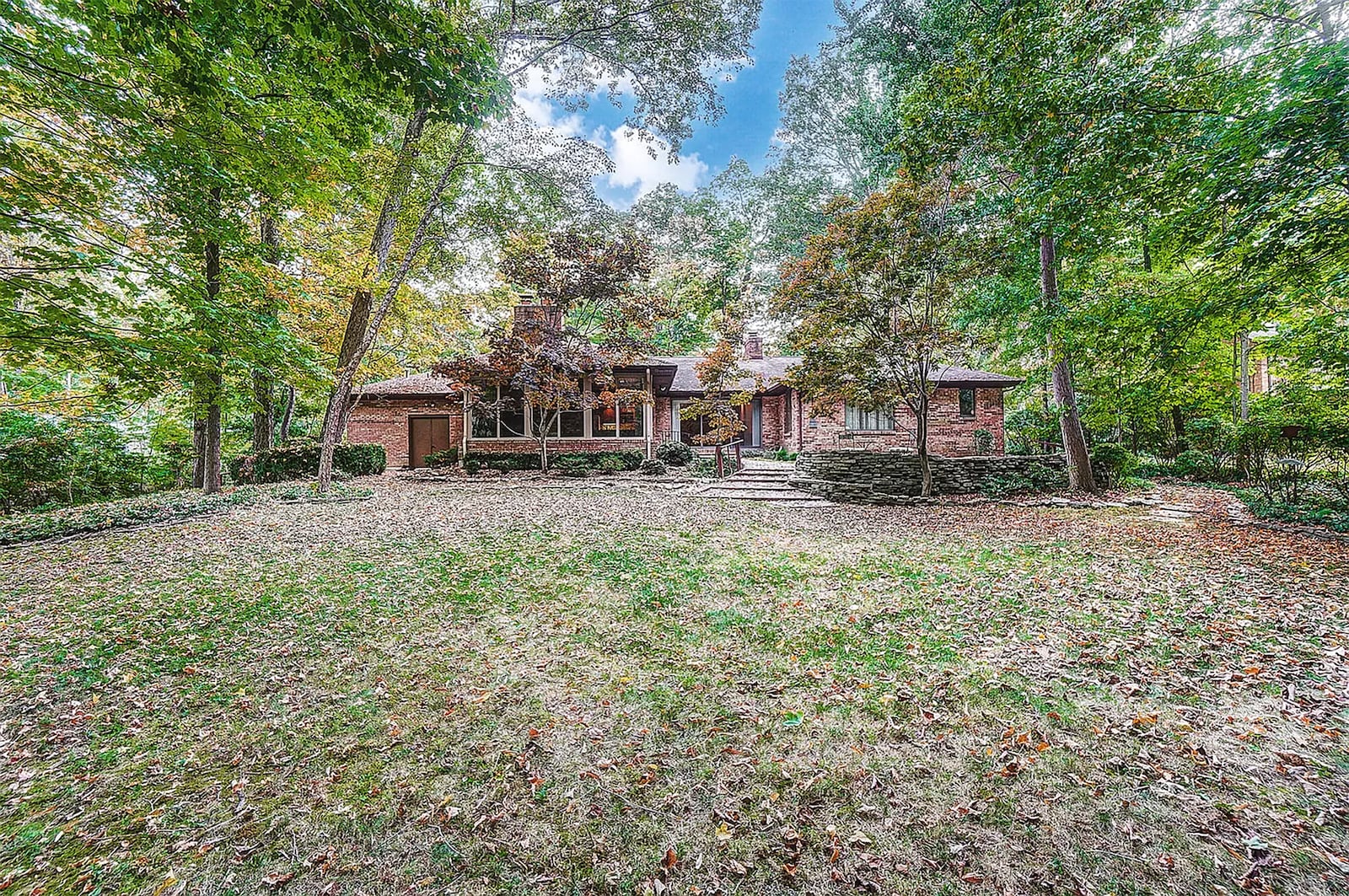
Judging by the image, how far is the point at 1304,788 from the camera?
2.20 m

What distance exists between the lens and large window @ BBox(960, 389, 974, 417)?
1619 cm

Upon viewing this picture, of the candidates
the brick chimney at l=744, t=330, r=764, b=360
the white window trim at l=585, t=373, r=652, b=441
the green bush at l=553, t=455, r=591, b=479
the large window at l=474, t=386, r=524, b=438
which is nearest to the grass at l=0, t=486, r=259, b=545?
the green bush at l=553, t=455, r=591, b=479

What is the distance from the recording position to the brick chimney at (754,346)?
69.5 ft

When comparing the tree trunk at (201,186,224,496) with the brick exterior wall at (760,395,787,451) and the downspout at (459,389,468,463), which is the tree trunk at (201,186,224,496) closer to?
the downspout at (459,389,468,463)

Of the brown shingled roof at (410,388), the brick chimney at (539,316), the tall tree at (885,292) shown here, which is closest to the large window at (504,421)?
the brown shingled roof at (410,388)

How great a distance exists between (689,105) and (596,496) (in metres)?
8.85

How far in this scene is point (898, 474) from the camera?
10.6m

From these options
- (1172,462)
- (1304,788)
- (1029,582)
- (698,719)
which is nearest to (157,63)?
(698,719)

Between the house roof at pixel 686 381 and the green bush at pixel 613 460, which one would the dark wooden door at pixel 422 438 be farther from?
the green bush at pixel 613 460

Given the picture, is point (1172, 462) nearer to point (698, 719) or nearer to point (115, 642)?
point (698, 719)

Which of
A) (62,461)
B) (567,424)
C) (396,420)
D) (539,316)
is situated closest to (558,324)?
(539,316)

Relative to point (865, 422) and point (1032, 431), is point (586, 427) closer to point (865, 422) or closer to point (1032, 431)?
point (865, 422)

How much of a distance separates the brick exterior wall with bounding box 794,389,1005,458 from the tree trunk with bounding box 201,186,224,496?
566 inches

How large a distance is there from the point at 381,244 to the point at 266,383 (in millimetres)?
4489
